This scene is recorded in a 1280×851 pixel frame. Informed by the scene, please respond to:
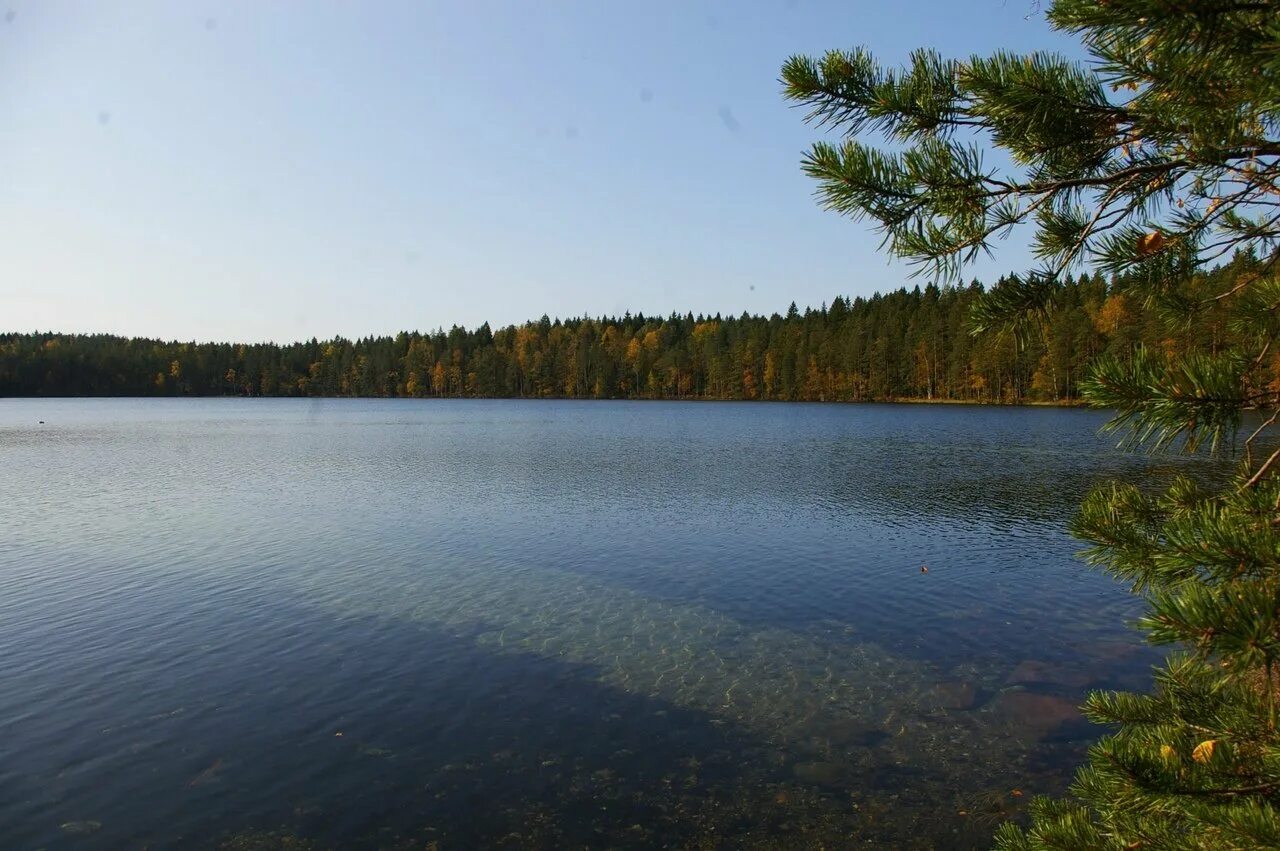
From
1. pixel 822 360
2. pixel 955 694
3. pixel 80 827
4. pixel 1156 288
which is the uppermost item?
pixel 822 360

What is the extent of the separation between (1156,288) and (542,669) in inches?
503

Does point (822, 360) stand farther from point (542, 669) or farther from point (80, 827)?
point (80, 827)

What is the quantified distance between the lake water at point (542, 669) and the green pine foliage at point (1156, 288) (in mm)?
5032

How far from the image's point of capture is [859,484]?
38.0 meters

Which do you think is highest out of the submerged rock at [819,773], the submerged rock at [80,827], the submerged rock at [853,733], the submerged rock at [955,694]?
the submerged rock at [955,694]

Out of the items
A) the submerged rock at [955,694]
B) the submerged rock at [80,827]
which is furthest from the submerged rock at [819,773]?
the submerged rock at [80,827]

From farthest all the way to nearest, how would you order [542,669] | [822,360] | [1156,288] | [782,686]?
1. [822,360]
2. [542,669]
3. [782,686]
4. [1156,288]

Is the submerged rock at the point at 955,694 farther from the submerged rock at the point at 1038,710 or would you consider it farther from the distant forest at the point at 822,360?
the distant forest at the point at 822,360

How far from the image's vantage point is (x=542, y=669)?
14.2 m

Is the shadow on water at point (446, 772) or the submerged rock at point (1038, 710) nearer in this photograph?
the shadow on water at point (446, 772)

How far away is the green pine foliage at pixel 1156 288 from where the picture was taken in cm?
214

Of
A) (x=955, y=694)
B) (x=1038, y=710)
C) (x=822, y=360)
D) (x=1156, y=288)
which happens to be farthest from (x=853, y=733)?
(x=822, y=360)

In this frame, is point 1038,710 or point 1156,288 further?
point 1038,710

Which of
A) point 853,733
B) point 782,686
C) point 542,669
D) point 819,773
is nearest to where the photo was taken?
point 819,773
